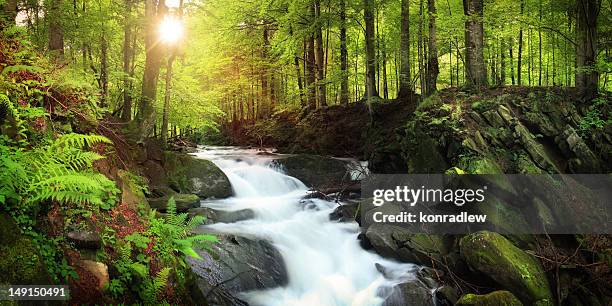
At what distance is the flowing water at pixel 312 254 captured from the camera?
7.18 m

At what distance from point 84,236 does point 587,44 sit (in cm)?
1274

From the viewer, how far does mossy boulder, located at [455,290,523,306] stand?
240 inches

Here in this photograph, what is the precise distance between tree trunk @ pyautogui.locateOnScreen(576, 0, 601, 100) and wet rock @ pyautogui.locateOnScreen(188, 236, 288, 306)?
9713mm

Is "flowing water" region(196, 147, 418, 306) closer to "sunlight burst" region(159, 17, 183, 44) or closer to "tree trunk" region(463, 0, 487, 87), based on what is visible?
"sunlight burst" region(159, 17, 183, 44)

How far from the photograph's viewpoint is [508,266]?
6.67 metres

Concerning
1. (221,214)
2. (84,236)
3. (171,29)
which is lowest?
(221,214)

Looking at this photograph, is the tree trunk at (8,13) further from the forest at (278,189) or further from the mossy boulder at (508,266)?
the mossy boulder at (508,266)

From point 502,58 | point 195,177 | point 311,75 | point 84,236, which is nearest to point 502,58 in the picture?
point 502,58

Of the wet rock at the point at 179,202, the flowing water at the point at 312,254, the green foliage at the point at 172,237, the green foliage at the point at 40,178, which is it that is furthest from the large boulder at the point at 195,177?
the green foliage at the point at 40,178

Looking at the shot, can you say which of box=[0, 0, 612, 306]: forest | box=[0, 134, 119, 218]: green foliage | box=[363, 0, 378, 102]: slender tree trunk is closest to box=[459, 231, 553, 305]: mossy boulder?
box=[0, 0, 612, 306]: forest

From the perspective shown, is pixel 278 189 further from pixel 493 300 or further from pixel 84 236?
pixel 84 236

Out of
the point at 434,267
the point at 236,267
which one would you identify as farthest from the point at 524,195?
the point at 236,267

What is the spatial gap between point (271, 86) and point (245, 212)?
18973 mm

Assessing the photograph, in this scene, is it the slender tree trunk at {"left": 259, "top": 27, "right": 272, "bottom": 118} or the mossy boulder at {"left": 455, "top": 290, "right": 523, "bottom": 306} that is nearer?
the mossy boulder at {"left": 455, "top": 290, "right": 523, "bottom": 306}
